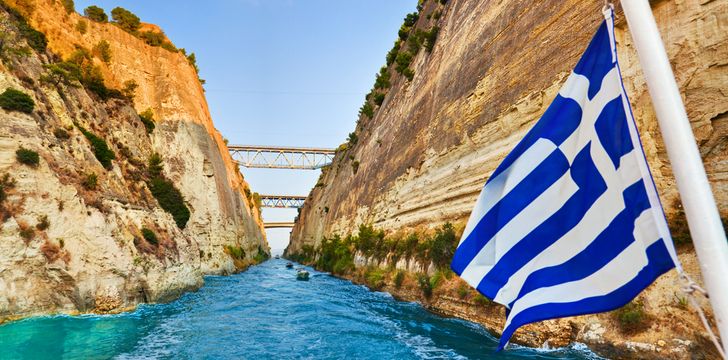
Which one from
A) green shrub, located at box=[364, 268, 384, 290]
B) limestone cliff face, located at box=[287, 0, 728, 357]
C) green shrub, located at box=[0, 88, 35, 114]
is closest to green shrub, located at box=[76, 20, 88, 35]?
green shrub, located at box=[0, 88, 35, 114]

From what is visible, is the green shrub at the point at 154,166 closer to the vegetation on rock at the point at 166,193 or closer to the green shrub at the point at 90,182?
the vegetation on rock at the point at 166,193

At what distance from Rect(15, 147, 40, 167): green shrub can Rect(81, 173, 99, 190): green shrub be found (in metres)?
1.83

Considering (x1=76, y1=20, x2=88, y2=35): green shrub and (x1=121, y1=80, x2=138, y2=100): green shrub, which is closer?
(x1=76, y1=20, x2=88, y2=35): green shrub

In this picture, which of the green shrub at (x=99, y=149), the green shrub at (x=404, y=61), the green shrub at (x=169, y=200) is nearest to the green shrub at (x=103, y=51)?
the green shrub at (x=169, y=200)

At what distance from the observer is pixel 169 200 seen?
945 inches

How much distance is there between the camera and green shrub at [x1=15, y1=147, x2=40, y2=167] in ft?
36.8

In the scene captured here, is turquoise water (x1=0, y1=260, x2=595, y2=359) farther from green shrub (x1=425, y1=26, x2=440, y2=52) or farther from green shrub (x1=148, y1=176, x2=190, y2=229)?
green shrub (x1=425, y1=26, x2=440, y2=52)

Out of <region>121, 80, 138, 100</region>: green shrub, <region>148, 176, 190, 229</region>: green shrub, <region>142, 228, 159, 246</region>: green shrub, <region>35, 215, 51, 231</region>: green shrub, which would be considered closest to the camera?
<region>35, 215, 51, 231</region>: green shrub

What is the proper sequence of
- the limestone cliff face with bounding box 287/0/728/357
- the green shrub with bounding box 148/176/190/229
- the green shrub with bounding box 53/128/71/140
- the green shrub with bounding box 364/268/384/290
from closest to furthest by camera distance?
the limestone cliff face with bounding box 287/0/728/357 → the green shrub with bounding box 53/128/71/140 → the green shrub with bounding box 364/268/384/290 → the green shrub with bounding box 148/176/190/229

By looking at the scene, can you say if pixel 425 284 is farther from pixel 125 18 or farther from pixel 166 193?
pixel 125 18

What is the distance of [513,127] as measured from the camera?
1188cm

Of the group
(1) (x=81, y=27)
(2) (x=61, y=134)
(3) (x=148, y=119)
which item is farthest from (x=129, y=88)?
(2) (x=61, y=134)

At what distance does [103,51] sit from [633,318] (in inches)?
1341

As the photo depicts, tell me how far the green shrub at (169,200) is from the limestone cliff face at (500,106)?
1227cm
